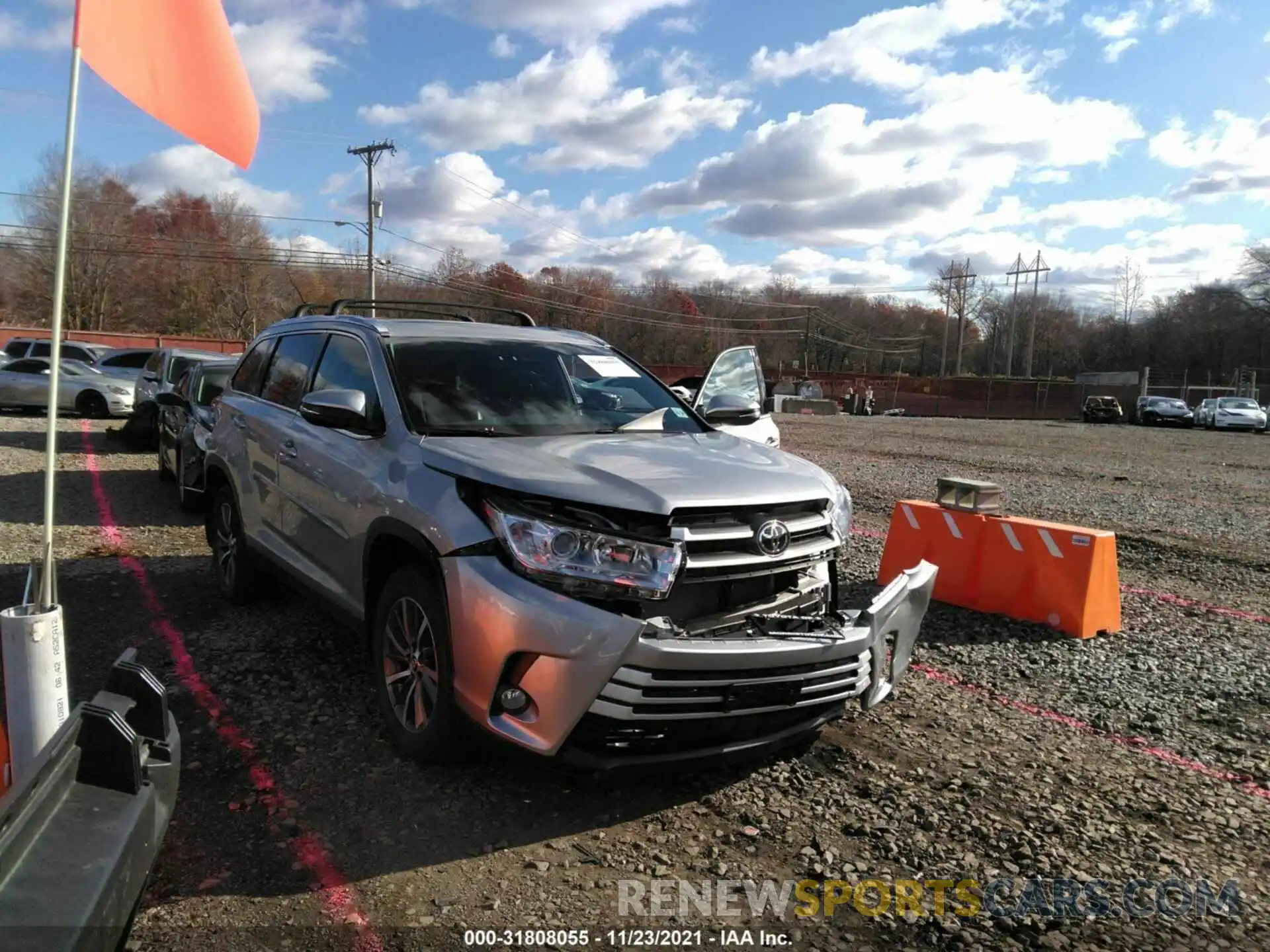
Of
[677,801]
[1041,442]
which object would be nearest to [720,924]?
[677,801]

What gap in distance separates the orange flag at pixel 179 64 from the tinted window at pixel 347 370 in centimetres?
112

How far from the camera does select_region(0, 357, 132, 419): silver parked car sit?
18.5 m

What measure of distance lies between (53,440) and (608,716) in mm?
2023

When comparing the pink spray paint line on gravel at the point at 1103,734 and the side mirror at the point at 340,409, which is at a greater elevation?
the side mirror at the point at 340,409

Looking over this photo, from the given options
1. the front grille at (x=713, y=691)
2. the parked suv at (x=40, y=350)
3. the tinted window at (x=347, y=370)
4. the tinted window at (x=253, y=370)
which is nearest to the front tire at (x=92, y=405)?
the parked suv at (x=40, y=350)

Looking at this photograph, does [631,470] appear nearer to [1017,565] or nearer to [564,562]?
[564,562]

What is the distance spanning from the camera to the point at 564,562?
288 cm

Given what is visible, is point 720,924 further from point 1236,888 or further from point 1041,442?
point 1041,442

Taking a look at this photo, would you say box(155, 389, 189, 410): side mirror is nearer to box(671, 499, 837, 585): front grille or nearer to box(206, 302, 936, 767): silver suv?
box(206, 302, 936, 767): silver suv

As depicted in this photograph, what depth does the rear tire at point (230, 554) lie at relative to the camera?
17.6ft

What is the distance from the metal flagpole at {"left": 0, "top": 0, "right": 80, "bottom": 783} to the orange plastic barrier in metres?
5.12

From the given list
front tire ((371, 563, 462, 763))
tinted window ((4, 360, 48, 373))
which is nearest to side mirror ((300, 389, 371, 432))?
front tire ((371, 563, 462, 763))

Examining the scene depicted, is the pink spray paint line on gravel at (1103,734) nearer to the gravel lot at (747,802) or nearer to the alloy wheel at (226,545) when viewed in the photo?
the gravel lot at (747,802)

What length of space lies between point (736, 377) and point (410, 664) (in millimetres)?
6264
